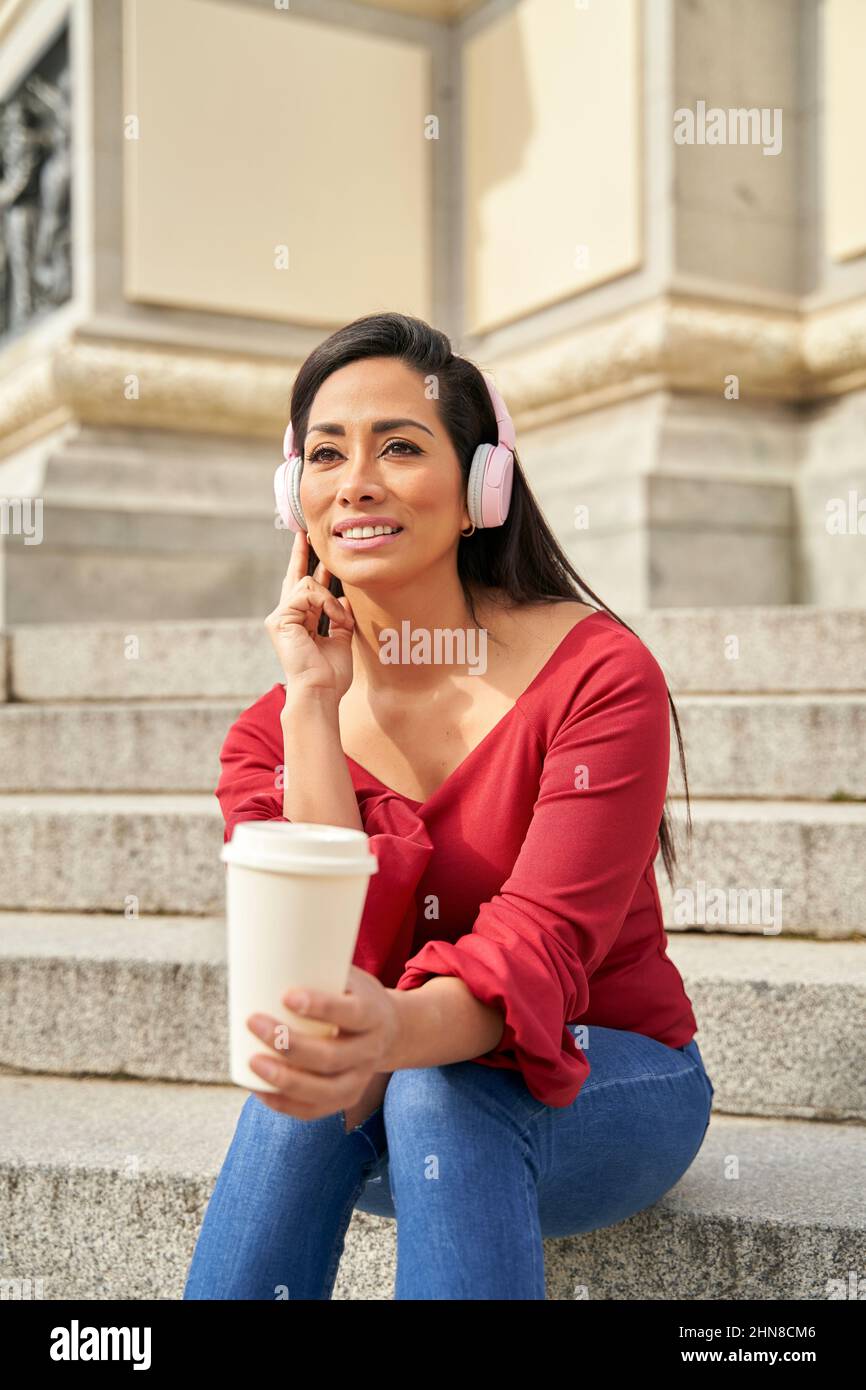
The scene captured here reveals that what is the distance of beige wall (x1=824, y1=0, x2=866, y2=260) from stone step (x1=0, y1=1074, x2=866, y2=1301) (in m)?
4.09

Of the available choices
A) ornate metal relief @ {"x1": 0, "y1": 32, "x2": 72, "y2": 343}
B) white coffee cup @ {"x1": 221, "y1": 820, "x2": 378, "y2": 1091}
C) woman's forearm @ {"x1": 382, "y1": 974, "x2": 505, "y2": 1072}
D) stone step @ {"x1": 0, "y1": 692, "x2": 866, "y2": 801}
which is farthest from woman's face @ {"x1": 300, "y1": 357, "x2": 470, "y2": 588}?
ornate metal relief @ {"x1": 0, "y1": 32, "x2": 72, "y2": 343}

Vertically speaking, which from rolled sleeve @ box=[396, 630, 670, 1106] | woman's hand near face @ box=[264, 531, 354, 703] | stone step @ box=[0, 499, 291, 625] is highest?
stone step @ box=[0, 499, 291, 625]

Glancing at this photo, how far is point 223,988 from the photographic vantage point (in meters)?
2.58

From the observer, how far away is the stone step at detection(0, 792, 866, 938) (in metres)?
2.69

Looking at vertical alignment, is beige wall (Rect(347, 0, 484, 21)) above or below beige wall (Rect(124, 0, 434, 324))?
above

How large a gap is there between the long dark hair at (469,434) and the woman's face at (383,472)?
0.03 meters

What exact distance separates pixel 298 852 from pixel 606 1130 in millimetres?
747

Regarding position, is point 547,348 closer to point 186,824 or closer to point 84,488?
point 84,488

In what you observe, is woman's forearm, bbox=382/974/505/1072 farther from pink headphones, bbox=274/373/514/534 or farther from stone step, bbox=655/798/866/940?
stone step, bbox=655/798/866/940

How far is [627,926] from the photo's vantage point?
1895 millimetres

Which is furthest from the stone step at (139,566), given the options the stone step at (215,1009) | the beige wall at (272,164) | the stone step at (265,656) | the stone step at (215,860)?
the stone step at (215,1009)

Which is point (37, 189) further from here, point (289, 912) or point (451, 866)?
point (289, 912)

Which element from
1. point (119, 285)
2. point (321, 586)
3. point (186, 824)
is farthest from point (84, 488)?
point (321, 586)

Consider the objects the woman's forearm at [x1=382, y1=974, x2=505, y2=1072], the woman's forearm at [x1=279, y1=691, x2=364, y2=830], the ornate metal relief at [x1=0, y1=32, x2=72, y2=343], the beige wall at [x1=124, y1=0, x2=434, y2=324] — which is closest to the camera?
the woman's forearm at [x1=382, y1=974, x2=505, y2=1072]
